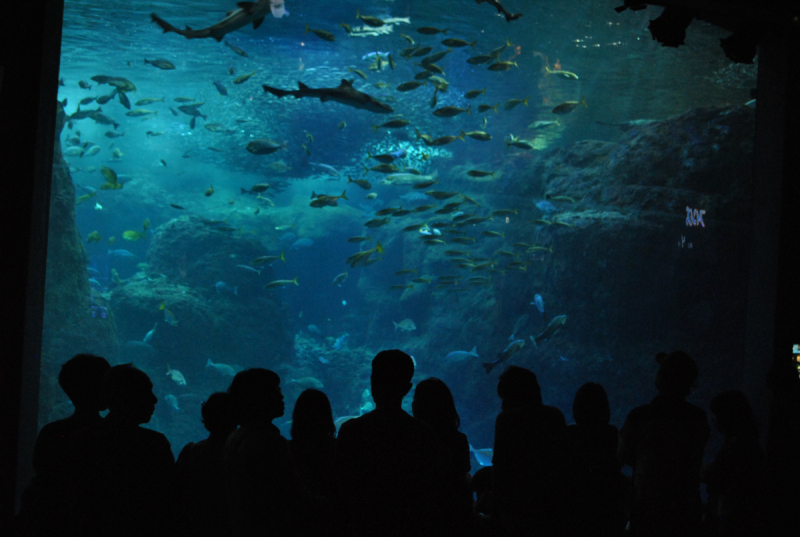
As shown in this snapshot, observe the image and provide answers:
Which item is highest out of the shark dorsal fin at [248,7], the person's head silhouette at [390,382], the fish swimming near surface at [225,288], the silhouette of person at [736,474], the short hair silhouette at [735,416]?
the shark dorsal fin at [248,7]

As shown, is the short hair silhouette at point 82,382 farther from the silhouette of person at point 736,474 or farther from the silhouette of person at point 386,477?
the silhouette of person at point 736,474

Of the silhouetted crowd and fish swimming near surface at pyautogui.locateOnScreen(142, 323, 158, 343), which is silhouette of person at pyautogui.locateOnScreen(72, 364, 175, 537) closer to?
the silhouetted crowd

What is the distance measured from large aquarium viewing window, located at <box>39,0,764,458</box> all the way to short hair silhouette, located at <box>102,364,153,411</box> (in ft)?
11.5

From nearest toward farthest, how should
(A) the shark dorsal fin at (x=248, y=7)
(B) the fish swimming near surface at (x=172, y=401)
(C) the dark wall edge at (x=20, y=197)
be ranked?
(C) the dark wall edge at (x=20, y=197), (A) the shark dorsal fin at (x=248, y=7), (B) the fish swimming near surface at (x=172, y=401)

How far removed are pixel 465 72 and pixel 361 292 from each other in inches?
455

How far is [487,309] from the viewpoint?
45.1 ft

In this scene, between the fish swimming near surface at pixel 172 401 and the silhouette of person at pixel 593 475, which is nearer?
the silhouette of person at pixel 593 475

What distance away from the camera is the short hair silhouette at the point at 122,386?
6.64ft

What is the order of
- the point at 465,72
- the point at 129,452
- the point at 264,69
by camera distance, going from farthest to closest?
1. the point at 264,69
2. the point at 465,72
3. the point at 129,452

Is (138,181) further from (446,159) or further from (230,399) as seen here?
(230,399)

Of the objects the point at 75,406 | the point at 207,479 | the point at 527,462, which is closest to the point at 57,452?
the point at 75,406

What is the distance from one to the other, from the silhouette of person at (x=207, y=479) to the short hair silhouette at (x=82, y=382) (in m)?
0.54

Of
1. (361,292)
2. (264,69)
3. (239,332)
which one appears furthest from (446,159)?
(239,332)

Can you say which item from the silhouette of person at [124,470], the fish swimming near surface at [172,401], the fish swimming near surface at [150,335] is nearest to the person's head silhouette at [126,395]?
the silhouette of person at [124,470]
